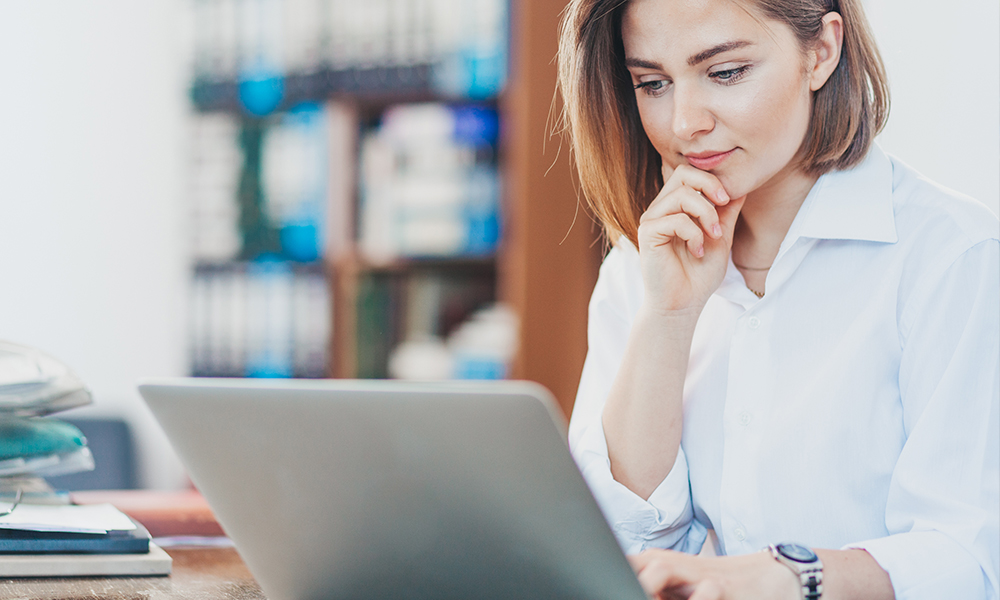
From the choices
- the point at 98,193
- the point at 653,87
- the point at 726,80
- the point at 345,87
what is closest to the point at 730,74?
the point at 726,80

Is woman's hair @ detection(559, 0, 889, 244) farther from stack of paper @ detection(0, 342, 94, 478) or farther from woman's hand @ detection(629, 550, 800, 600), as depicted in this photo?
stack of paper @ detection(0, 342, 94, 478)

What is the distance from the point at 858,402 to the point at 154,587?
737 mm

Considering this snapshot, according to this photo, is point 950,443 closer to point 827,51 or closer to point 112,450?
point 827,51

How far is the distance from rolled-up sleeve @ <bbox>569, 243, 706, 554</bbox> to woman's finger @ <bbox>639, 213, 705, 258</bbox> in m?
0.15

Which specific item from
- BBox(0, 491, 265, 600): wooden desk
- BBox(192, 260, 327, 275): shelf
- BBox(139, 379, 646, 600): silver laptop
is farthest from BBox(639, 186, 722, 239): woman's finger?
BBox(192, 260, 327, 275): shelf

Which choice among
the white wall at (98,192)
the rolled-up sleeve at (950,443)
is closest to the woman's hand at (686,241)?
the rolled-up sleeve at (950,443)

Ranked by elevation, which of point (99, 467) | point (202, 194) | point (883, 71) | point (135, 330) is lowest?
point (99, 467)

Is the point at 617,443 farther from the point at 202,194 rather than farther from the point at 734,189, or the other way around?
the point at 202,194

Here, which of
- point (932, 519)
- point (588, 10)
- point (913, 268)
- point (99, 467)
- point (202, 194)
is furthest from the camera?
point (202, 194)

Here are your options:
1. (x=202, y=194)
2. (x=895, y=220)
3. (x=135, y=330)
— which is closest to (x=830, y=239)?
(x=895, y=220)

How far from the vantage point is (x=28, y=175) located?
9.80 feet

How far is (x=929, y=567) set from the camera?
0.79m

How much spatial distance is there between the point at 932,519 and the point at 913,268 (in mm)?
261

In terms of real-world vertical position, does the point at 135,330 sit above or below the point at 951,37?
below
